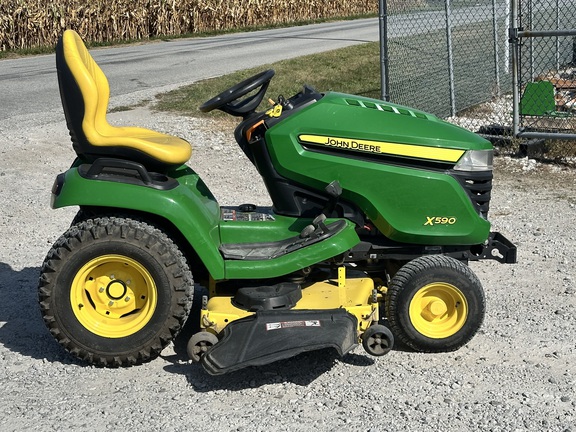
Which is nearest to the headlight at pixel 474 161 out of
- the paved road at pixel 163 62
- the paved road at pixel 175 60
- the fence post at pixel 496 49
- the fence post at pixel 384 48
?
the fence post at pixel 384 48

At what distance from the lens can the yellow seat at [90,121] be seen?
4.68 meters

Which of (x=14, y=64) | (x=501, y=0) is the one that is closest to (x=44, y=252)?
(x=501, y=0)

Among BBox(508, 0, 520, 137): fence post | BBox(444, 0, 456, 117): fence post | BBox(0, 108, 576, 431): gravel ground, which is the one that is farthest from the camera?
BBox(444, 0, 456, 117): fence post

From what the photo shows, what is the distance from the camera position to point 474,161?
495cm

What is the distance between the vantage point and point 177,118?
10.9 meters

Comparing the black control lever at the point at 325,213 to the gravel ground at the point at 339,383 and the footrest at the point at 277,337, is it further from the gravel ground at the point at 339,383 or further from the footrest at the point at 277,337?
the gravel ground at the point at 339,383

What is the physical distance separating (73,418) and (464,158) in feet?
7.97

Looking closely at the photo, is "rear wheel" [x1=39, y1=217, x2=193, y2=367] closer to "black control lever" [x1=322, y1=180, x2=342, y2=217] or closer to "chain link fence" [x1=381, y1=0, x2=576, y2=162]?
"black control lever" [x1=322, y1=180, x2=342, y2=217]

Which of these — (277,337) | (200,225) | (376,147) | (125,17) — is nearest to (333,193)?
(376,147)

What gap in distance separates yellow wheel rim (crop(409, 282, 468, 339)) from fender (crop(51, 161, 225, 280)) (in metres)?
1.09

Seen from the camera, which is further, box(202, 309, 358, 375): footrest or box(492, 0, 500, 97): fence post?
box(492, 0, 500, 97): fence post

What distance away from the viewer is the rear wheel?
183 inches

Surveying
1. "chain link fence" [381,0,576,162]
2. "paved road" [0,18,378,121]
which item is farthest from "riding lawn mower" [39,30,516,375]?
"paved road" [0,18,378,121]

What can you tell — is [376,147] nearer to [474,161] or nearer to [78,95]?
[474,161]
